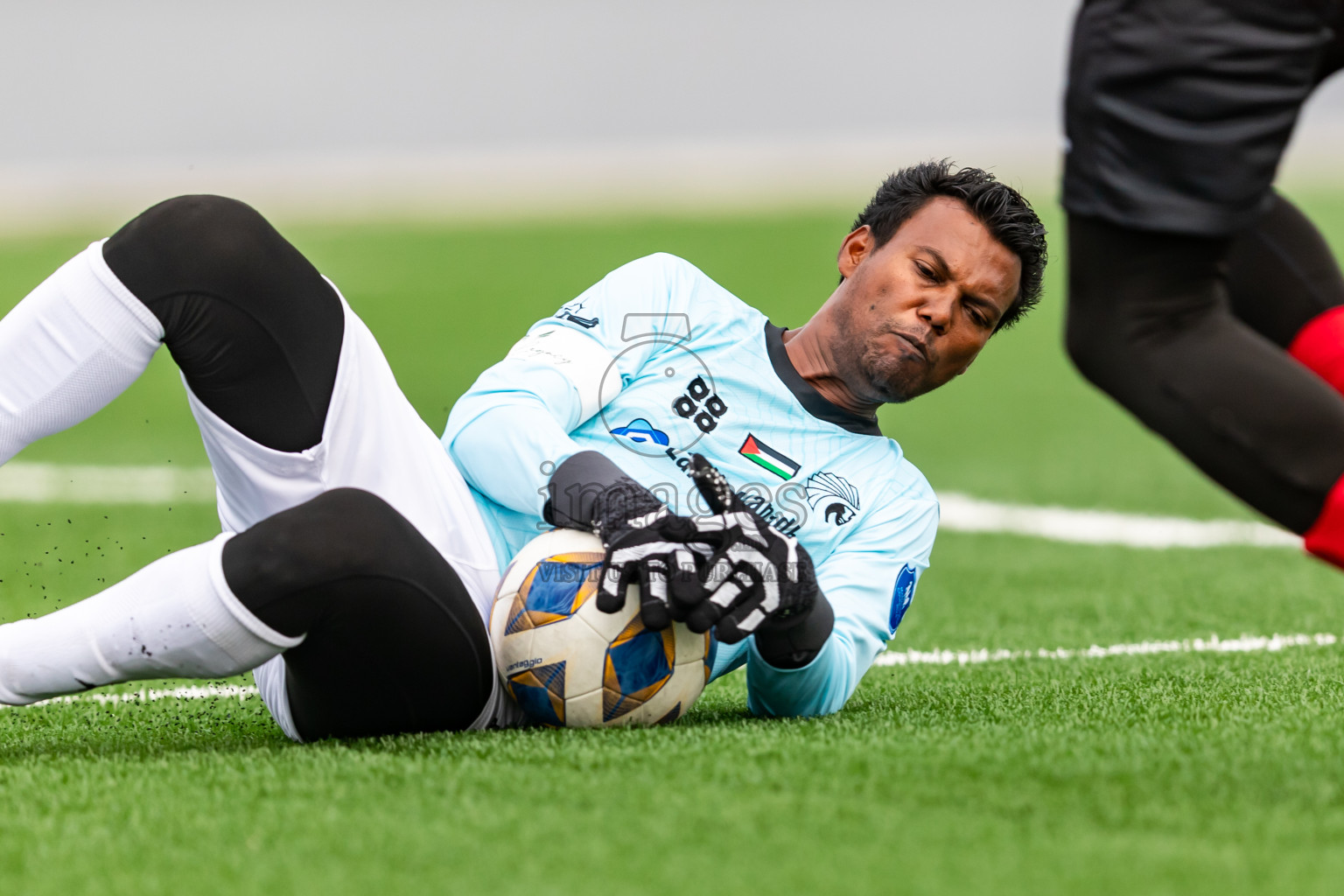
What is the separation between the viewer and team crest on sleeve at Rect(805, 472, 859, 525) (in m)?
2.42

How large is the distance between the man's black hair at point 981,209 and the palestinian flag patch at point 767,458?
16.9 inches

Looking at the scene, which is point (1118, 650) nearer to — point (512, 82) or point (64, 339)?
point (64, 339)

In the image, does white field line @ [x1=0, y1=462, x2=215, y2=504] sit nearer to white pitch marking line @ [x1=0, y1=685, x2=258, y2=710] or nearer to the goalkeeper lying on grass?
white pitch marking line @ [x1=0, y1=685, x2=258, y2=710]

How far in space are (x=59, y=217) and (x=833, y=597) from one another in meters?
18.9

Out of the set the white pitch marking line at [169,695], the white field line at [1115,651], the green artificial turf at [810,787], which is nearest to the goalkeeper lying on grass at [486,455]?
the green artificial turf at [810,787]

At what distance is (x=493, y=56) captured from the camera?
25.3 metres

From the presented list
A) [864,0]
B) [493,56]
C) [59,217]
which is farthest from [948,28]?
[59,217]

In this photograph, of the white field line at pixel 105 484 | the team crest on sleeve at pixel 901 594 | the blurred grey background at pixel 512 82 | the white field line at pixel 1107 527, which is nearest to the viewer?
the team crest on sleeve at pixel 901 594

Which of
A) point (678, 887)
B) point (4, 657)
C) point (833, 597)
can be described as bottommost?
point (833, 597)

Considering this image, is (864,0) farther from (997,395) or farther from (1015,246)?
(1015,246)

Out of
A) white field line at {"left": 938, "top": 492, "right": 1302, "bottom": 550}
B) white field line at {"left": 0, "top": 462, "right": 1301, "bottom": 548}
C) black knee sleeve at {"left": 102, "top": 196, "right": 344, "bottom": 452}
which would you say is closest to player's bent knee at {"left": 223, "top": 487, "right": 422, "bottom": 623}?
black knee sleeve at {"left": 102, "top": 196, "right": 344, "bottom": 452}

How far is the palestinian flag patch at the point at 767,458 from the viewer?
2.41 meters

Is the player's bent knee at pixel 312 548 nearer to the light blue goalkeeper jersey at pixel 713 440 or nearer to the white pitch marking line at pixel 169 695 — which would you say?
the light blue goalkeeper jersey at pixel 713 440

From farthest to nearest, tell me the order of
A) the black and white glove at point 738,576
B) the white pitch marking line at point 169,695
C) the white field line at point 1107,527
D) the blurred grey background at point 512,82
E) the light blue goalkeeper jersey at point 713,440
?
the blurred grey background at point 512,82 < the white field line at point 1107,527 < the white pitch marking line at point 169,695 < the light blue goalkeeper jersey at point 713,440 < the black and white glove at point 738,576
